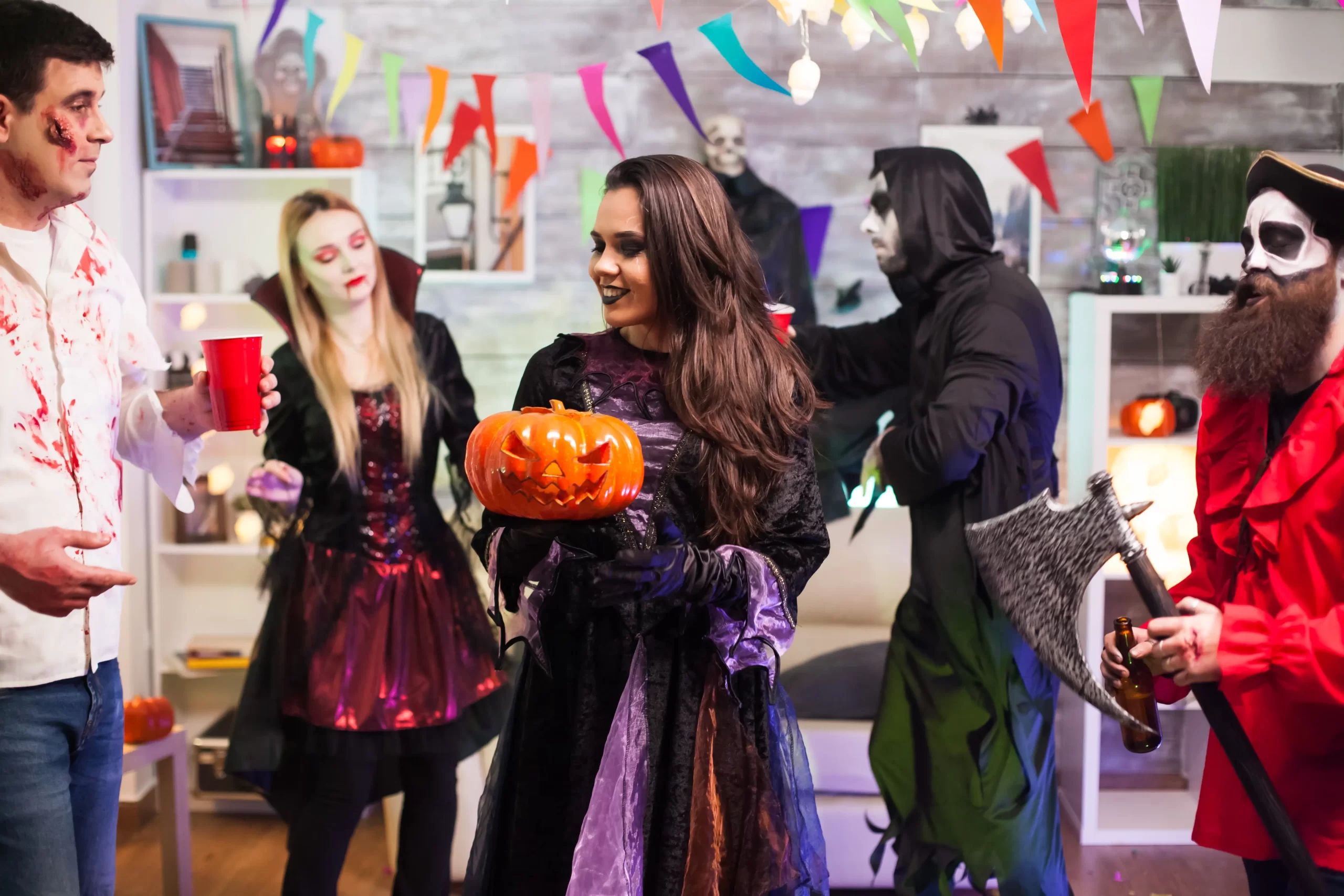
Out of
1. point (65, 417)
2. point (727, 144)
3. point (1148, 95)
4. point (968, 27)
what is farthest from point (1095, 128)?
point (65, 417)

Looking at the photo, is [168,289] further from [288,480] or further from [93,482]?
[93,482]

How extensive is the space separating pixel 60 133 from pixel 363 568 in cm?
149

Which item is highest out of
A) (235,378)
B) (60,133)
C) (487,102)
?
(487,102)

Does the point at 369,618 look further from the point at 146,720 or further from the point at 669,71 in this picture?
the point at 669,71

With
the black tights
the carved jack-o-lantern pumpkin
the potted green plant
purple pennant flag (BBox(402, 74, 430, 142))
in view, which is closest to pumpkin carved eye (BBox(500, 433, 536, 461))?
the carved jack-o-lantern pumpkin

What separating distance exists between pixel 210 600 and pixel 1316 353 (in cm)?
329

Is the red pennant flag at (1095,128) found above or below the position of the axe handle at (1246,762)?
above

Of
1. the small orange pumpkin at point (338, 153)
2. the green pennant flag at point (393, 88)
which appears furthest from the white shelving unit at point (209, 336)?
the green pennant flag at point (393, 88)

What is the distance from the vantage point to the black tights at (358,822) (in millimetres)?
2703

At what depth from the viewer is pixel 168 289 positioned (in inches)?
136

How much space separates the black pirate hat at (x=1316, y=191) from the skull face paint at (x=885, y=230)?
4.06 ft

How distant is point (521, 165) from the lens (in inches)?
133

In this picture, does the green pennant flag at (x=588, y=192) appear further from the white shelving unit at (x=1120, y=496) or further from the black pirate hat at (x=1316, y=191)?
the black pirate hat at (x=1316, y=191)

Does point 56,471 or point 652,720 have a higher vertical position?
point 56,471
